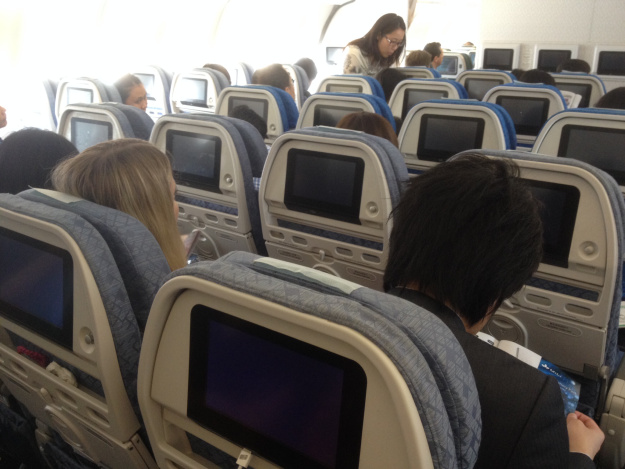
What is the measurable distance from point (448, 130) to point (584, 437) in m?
2.23

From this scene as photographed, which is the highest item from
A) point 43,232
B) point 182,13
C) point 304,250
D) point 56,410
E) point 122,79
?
point 182,13

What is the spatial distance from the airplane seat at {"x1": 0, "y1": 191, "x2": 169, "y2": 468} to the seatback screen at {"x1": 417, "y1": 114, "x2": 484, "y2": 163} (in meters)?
2.22

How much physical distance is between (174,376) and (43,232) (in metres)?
0.45

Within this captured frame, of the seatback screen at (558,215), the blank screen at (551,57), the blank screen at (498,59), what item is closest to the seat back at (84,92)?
the seatback screen at (558,215)

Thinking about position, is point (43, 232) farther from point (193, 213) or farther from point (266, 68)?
point (266, 68)

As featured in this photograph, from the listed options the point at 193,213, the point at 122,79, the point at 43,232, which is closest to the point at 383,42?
the point at 122,79

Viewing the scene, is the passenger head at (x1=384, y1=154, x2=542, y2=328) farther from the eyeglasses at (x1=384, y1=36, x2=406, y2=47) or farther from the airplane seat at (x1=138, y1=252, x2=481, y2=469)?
the eyeglasses at (x1=384, y1=36, x2=406, y2=47)

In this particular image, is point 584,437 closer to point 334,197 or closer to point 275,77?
point 334,197

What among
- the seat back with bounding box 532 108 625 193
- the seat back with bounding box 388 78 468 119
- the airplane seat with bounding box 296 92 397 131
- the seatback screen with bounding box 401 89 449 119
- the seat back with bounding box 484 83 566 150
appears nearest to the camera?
the seat back with bounding box 532 108 625 193

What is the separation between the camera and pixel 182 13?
30.9 feet

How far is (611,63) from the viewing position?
805 centimetres

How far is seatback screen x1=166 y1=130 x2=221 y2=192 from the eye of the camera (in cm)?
240

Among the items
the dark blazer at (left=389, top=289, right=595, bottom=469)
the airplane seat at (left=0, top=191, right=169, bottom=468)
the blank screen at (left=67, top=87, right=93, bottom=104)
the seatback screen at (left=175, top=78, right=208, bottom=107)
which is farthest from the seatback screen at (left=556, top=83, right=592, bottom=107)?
the airplane seat at (left=0, top=191, right=169, bottom=468)

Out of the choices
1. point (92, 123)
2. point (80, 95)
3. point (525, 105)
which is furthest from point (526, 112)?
point (80, 95)
